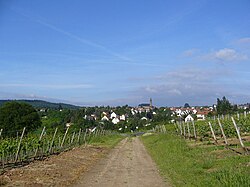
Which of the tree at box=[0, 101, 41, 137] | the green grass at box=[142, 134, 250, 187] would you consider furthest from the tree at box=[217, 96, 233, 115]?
the green grass at box=[142, 134, 250, 187]

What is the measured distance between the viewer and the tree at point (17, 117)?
64375 millimetres

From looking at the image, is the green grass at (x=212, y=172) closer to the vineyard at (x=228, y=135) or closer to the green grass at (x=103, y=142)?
the vineyard at (x=228, y=135)

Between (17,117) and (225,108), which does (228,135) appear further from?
(225,108)

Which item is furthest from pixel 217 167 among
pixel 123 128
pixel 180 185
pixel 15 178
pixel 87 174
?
pixel 123 128

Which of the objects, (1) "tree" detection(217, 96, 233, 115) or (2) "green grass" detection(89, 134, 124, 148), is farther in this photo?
(1) "tree" detection(217, 96, 233, 115)

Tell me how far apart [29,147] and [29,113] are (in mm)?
48187

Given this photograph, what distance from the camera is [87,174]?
1386 cm

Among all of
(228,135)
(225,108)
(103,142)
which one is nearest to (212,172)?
(228,135)

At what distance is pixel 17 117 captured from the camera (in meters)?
65.9

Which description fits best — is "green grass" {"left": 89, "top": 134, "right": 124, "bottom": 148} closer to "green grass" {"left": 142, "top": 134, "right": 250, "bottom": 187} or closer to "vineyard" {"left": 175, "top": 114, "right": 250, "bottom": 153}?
"vineyard" {"left": 175, "top": 114, "right": 250, "bottom": 153}

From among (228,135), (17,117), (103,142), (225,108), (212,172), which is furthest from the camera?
(225,108)

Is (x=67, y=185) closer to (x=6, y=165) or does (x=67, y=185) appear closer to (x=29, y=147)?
(x=6, y=165)

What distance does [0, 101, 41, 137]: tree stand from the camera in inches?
2534

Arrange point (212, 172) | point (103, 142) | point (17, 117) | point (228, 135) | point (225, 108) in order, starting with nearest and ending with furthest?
1. point (212, 172)
2. point (228, 135)
3. point (103, 142)
4. point (17, 117)
5. point (225, 108)
